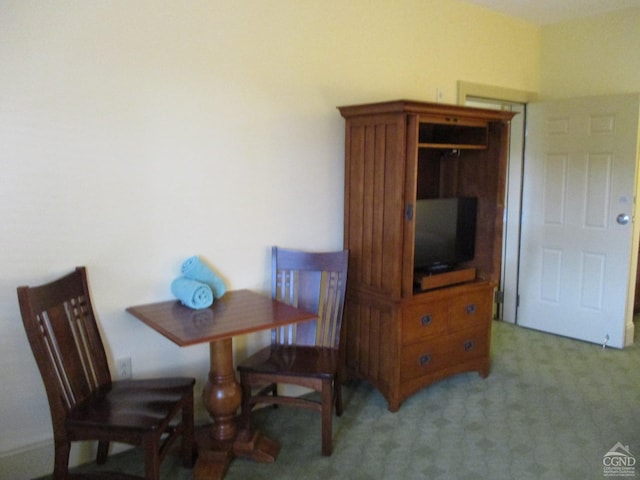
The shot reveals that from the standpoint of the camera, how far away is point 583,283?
13.7 feet

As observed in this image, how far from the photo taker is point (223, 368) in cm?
245

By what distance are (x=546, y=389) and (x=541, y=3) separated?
2.75 m

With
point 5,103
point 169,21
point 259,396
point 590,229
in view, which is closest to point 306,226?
point 259,396

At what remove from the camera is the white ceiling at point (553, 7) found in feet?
12.5

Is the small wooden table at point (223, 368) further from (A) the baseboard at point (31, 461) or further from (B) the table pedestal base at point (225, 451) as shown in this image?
(A) the baseboard at point (31, 461)

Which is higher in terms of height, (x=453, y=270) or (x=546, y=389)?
(x=453, y=270)

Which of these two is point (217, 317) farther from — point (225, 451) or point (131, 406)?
point (225, 451)

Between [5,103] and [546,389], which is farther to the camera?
[546,389]

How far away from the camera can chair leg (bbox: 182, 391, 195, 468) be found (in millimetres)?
2326

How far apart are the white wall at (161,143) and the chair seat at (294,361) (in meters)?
0.28

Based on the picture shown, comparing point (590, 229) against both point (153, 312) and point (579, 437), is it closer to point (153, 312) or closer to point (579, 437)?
point (579, 437)

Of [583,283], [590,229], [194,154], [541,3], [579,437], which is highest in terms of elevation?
[541,3]

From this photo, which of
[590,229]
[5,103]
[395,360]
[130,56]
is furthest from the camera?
[590,229]

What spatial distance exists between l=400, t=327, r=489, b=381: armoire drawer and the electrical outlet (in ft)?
4.87
